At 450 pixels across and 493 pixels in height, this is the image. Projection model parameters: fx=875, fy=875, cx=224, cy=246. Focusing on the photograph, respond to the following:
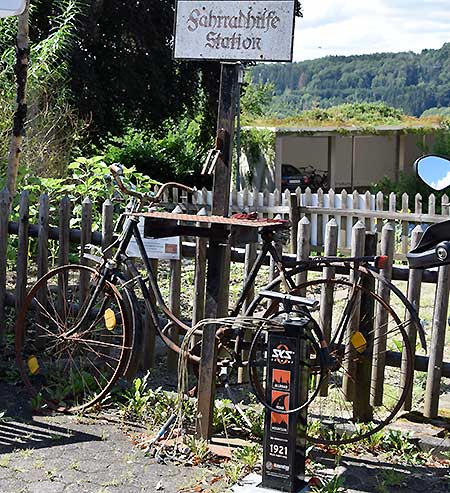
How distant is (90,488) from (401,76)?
79012mm

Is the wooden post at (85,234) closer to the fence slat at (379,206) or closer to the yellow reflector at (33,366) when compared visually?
the yellow reflector at (33,366)

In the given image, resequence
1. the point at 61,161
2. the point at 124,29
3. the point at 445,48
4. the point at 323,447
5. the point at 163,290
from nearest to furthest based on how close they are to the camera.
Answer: the point at 323,447 < the point at 163,290 < the point at 61,161 < the point at 124,29 < the point at 445,48

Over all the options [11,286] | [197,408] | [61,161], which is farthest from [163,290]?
[197,408]

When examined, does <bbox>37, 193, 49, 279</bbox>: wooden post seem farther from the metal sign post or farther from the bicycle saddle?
the bicycle saddle

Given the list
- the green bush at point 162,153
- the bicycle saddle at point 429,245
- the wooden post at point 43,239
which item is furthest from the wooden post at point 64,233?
the green bush at point 162,153

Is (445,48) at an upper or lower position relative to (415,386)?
upper

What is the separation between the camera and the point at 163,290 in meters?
9.09

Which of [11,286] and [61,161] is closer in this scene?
[11,286]

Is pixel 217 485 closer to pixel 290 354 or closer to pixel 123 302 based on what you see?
pixel 290 354

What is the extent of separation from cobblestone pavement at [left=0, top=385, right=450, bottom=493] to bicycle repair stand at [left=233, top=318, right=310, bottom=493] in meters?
0.28

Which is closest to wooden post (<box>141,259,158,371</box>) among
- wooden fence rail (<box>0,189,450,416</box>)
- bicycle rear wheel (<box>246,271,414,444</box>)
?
wooden fence rail (<box>0,189,450,416</box>)

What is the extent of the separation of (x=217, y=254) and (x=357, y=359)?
960 millimetres

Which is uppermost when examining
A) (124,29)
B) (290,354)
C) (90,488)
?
(124,29)

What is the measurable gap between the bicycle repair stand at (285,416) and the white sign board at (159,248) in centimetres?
158
